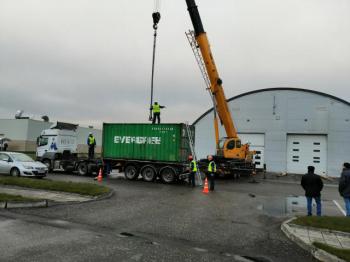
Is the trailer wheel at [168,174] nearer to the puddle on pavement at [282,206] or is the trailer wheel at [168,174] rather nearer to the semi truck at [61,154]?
the semi truck at [61,154]

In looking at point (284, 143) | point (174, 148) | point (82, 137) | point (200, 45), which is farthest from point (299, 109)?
point (82, 137)

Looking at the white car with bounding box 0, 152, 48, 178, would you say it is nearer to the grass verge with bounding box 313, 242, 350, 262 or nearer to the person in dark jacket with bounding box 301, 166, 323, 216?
the person in dark jacket with bounding box 301, 166, 323, 216

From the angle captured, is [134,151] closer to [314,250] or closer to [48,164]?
[48,164]

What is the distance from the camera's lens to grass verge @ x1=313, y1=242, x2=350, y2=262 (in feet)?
18.2

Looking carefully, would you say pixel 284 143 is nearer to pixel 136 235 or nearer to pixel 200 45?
pixel 200 45

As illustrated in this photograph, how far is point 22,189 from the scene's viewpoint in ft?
41.2

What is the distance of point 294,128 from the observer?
89.5ft

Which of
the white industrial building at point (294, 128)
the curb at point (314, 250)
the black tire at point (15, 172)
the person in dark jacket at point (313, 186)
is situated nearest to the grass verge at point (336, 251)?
the curb at point (314, 250)

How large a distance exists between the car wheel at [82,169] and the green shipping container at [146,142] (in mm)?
1799

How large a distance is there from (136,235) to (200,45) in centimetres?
1482

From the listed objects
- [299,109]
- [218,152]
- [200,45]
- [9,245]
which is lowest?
[9,245]

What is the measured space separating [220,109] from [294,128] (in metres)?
9.52

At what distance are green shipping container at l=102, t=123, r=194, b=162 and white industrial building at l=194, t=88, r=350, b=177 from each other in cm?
1177

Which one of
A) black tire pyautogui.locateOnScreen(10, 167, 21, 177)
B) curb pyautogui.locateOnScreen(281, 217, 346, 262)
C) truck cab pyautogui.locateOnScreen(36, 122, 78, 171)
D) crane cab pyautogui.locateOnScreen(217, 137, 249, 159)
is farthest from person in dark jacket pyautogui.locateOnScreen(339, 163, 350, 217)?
truck cab pyautogui.locateOnScreen(36, 122, 78, 171)
